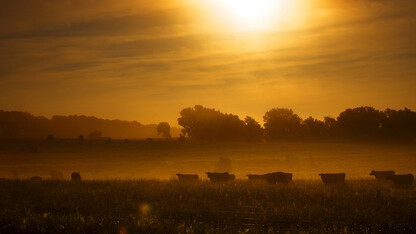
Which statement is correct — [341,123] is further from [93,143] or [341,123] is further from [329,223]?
[329,223]

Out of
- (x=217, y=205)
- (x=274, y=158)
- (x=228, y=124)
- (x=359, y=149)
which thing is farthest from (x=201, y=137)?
(x=217, y=205)

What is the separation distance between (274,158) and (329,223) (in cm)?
5102

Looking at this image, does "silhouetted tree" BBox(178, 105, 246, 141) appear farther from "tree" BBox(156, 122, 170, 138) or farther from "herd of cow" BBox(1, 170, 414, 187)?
"herd of cow" BBox(1, 170, 414, 187)

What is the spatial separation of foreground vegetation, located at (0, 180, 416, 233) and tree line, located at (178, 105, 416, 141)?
56.7 meters

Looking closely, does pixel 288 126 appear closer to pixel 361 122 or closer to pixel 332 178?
pixel 361 122

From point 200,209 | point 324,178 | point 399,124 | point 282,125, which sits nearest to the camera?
point 200,209

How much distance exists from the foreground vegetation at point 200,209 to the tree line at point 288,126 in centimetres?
5670

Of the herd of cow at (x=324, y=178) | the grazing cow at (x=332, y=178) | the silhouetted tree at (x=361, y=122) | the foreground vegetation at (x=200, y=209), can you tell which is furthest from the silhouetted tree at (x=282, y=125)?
the foreground vegetation at (x=200, y=209)

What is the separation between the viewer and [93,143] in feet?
266

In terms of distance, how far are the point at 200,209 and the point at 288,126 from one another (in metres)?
72.2

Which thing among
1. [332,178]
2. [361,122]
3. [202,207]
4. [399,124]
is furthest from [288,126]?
[202,207]

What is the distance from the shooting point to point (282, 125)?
89.2 metres

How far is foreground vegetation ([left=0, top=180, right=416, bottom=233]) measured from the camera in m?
14.9

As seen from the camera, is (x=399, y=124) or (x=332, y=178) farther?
(x=399, y=124)
